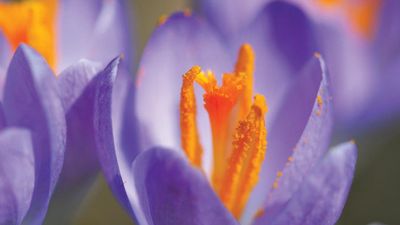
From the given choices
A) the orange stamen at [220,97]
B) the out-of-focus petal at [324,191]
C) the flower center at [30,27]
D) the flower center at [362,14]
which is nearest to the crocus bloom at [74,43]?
the flower center at [30,27]

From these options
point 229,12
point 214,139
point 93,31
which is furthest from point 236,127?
point 229,12

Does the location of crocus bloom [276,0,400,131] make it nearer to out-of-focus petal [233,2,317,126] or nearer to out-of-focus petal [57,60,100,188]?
out-of-focus petal [233,2,317,126]

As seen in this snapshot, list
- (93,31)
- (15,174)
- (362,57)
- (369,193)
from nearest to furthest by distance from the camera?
(15,174) < (93,31) < (362,57) < (369,193)

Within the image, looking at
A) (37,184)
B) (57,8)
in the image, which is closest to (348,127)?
(57,8)

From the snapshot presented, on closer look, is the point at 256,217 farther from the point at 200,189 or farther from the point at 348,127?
the point at 348,127

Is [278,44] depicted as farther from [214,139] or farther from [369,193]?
[369,193]

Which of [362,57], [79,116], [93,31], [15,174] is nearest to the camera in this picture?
[15,174]
